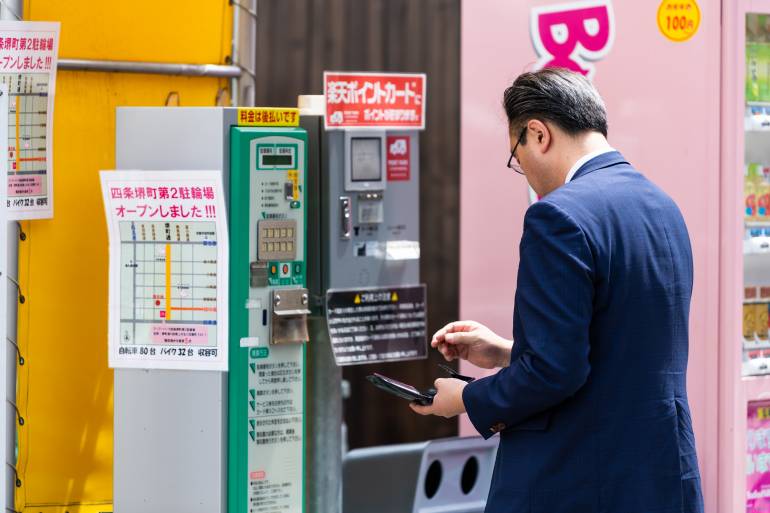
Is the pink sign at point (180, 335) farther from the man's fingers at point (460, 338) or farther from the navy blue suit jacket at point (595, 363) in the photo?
the navy blue suit jacket at point (595, 363)

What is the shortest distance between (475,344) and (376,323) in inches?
44.3

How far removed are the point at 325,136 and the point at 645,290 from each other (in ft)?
5.88

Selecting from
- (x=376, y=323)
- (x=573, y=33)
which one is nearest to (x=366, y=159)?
(x=376, y=323)

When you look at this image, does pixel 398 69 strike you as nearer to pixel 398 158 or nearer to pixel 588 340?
pixel 398 158

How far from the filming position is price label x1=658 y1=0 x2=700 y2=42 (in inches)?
183

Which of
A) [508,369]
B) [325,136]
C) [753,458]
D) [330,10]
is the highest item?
[330,10]

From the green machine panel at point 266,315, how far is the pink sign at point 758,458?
6.97ft

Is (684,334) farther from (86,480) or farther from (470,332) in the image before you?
(86,480)

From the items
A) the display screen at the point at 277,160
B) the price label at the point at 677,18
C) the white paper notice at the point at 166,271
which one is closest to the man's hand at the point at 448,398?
the white paper notice at the point at 166,271

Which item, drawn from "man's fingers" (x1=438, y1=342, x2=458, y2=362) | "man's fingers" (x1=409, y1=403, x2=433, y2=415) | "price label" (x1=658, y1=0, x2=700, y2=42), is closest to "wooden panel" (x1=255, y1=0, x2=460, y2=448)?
"price label" (x1=658, y1=0, x2=700, y2=42)

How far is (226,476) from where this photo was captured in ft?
12.7

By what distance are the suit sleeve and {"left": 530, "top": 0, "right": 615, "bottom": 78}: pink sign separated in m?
2.12

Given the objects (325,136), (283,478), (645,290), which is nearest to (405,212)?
(325,136)

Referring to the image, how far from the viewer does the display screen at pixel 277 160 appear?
3.78 metres
